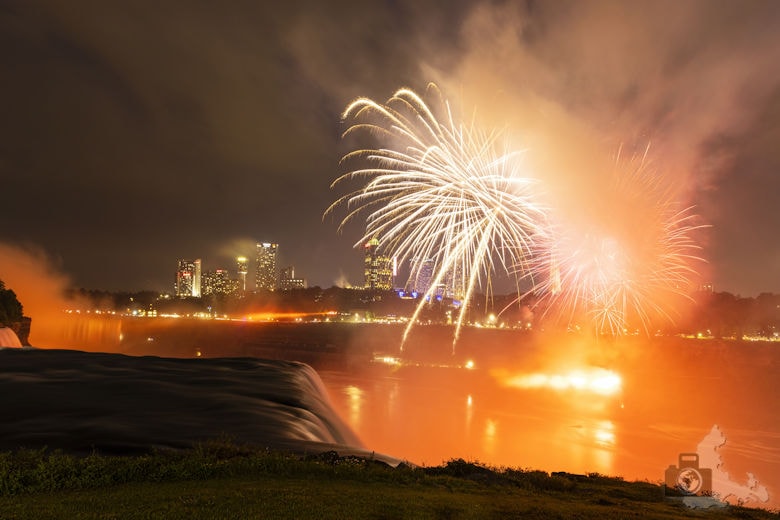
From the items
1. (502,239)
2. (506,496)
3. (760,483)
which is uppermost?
(502,239)

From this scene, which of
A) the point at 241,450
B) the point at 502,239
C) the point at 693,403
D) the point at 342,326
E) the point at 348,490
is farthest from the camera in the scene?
the point at 342,326

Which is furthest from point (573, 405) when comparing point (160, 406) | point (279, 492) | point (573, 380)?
point (279, 492)

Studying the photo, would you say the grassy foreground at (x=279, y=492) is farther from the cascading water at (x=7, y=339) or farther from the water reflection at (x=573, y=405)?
the cascading water at (x=7, y=339)

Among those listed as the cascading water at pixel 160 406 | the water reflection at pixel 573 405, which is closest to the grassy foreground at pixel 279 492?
the cascading water at pixel 160 406

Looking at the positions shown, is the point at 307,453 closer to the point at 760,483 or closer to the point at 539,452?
the point at 539,452

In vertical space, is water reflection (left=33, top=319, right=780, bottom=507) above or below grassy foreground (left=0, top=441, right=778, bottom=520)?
below

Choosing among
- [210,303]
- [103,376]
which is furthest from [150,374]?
[210,303]

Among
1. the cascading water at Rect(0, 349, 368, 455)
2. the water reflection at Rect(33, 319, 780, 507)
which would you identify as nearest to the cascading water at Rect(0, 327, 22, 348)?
the cascading water at Rect(0, 349, 368, 455)

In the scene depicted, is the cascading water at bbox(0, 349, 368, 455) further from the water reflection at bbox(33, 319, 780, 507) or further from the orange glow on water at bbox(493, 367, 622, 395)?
the orange glow on water at bbox(493, 367, 622, 395)
